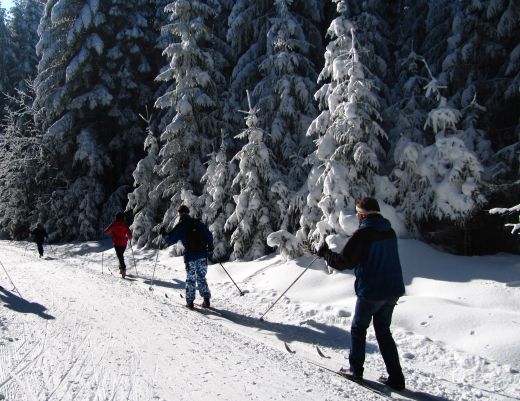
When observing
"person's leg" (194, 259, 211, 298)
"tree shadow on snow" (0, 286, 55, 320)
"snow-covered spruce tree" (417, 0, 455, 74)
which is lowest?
"tree shadow on snow" (0, 286, 55, 320)

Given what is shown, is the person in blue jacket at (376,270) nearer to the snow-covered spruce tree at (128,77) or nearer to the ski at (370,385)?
the ski at (370,385)

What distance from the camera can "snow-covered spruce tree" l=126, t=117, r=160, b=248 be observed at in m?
17.5

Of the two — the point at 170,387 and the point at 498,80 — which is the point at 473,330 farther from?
the point at 498,80

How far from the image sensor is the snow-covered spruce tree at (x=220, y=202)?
13898 millimetres

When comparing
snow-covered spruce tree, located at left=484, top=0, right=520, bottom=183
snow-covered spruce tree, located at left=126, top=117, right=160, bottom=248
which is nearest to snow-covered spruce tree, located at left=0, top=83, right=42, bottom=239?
snow-covered spruce tree, located at left=126, top=117, right=160, bottom=248

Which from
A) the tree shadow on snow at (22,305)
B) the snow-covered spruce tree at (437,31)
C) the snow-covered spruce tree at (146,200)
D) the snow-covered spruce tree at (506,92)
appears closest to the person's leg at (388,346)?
the tree shadow on snow at (22,305)

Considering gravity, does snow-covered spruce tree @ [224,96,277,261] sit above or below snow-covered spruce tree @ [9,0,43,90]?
below

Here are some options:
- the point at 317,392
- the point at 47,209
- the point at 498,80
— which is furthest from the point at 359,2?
the point at 47,209

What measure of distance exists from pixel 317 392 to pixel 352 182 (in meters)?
6.48

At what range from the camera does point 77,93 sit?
76.2ft

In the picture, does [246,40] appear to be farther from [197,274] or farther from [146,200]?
[197,274]

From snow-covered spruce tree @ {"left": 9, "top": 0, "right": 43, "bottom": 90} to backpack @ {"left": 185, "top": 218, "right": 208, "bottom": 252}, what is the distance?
30719 mm

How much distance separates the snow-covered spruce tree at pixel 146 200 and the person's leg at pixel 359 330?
13476 mm

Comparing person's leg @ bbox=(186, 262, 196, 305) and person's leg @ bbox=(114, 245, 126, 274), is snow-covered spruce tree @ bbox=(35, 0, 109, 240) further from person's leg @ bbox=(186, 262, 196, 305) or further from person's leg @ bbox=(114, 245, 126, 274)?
person's leg @ bbox=(186, 262, 196, 305)
